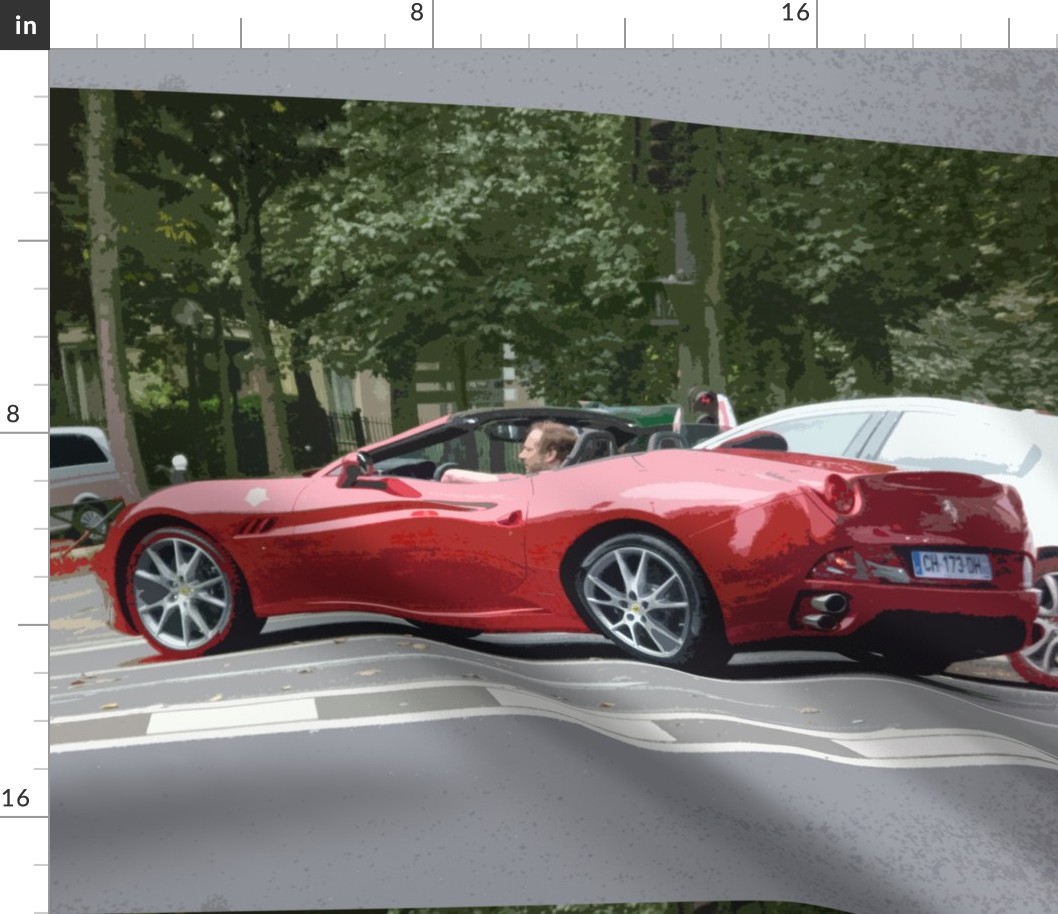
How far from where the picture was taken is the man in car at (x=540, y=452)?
2467 millimetres

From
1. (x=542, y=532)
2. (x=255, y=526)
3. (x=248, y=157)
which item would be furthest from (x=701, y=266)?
(x=255, y=526)

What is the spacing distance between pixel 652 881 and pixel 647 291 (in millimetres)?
1323

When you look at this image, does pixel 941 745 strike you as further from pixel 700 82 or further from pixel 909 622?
pixel 700 82

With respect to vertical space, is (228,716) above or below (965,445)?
below

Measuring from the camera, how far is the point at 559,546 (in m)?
2.48

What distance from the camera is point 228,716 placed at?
2.36 meters

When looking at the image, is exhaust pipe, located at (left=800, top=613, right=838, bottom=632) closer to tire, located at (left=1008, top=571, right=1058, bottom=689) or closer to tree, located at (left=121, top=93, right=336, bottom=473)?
tire, located at (left=1008, top=571, right=1058, bottom=689)

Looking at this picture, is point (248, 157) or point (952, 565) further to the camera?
point (952, 565)

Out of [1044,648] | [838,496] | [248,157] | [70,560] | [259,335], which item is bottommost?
[1044,648]

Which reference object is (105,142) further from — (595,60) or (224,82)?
(595,60)

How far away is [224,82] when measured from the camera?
2379 millimetres

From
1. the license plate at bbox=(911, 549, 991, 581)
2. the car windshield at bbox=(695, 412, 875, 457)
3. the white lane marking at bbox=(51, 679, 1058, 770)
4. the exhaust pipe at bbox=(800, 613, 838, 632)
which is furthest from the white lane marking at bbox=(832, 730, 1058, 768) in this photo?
Result: the car windshield at bbox=(695, 412, 875, 457)

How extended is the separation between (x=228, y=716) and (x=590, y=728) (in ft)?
2.59

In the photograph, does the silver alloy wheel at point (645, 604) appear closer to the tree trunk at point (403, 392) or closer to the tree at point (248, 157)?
the tree trunk at point (403, 392)
